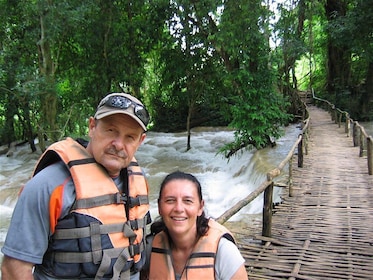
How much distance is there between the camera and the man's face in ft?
5.84

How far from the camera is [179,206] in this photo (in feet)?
6.58

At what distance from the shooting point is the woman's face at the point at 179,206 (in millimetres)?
2010

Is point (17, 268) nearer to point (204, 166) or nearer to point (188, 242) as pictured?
point (188, 242)

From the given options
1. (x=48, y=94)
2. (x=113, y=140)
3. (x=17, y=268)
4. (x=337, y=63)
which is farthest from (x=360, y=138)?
(x=337, y=63)

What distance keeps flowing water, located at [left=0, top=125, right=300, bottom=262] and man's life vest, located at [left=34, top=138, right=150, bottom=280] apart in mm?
6373

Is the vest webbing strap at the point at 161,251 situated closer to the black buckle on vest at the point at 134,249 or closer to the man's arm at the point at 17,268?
the black buckle on vest at the point at 134,249

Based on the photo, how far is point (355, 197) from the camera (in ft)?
22.6

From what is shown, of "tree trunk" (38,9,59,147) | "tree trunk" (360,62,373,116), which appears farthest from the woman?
"tree trunk" (360,62,373,116)

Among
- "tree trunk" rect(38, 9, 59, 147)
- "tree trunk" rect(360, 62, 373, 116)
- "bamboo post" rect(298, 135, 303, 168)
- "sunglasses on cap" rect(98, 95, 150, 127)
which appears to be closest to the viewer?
"sunglasses on cap" rect(98, 95, 150, 127)

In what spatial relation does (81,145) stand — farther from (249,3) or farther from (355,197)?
(249,3)

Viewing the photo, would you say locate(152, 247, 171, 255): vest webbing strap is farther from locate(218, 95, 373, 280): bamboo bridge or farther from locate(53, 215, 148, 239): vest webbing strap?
locate(218, 95, 373, 280): bamboo bridge

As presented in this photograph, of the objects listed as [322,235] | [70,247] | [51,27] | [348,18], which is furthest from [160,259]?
[348,18]

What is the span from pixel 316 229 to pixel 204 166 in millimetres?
9683

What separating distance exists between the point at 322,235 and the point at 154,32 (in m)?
11.9
